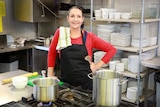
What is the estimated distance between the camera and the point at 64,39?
2.04 metres

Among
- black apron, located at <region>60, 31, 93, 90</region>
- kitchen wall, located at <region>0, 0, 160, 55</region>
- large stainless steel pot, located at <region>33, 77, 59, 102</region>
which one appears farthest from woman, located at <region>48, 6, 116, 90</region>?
kitchen wall, located at <region>0, 0, 160, 55</region>

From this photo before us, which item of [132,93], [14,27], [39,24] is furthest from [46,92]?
[39,24]

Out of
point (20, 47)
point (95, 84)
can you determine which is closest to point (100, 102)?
point (95, 84)

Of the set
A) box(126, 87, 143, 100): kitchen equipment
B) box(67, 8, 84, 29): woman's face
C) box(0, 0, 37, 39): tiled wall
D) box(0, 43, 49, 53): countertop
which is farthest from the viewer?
box(0, 0, 37, 39): tiled wall

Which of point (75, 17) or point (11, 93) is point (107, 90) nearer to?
point (11, 93)

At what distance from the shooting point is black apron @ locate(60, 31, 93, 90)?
80.8 inches

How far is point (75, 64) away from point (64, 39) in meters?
0.25

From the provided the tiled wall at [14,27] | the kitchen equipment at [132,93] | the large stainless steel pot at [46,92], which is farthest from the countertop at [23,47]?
the large stainless steel pot at [46,92]

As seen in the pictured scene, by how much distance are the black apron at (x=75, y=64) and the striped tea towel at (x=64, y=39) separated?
0.14ft

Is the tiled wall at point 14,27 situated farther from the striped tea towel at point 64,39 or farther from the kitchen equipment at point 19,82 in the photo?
the kitchen equipment at point 19,82

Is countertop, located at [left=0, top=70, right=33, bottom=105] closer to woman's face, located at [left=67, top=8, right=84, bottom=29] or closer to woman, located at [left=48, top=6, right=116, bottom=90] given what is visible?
woman, located at [left=48, top=6, right=116, bottom=90]

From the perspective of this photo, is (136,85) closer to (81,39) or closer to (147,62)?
(147,62)

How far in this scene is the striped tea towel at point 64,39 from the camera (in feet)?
6.66

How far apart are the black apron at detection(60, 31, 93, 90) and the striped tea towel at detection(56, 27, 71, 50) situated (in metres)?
0.04
